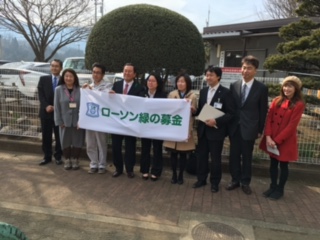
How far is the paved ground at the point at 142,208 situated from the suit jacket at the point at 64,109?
0.84 metres

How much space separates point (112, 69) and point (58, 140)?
1773mm

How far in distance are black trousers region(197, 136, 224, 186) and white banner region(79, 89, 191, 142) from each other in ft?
1.03

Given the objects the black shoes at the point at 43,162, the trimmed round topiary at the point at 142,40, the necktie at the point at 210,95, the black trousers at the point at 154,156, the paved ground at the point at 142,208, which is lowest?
the paved ground at the point at 142,208

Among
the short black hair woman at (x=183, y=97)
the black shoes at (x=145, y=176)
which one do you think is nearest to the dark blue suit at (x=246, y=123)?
the short black hair woman at (x=183, y=97)

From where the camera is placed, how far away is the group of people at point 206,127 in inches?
180

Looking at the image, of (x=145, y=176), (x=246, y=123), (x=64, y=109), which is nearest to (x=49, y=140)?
(x=64, y=109)

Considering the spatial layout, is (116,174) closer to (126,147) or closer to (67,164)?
(126,147)

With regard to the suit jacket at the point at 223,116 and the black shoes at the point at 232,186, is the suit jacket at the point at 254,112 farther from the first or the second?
the black shoes at the point at 232,186

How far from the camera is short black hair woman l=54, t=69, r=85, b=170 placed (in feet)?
17.6

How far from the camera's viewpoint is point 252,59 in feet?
15.0

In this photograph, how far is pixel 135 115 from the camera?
5172 mm

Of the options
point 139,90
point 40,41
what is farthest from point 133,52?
point 40,41

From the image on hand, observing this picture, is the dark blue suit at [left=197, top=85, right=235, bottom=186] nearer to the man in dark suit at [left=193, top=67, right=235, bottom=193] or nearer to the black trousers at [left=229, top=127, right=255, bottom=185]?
the man in dark suit at [left=193, top=67, right=235, bottom=193]

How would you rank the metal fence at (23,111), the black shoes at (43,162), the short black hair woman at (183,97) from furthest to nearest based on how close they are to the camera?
the metal fence at (23,111) < the black shoes at (43,162) < the short black hair woman at (183,97)
